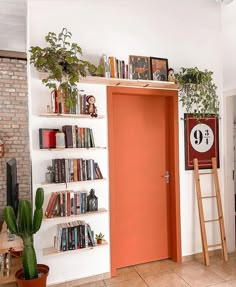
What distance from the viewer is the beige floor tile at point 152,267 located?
3.05 meters

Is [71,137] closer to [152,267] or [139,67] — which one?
[139,67]

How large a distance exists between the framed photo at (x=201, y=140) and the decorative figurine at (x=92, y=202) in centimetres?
133

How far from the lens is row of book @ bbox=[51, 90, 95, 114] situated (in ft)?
8.54

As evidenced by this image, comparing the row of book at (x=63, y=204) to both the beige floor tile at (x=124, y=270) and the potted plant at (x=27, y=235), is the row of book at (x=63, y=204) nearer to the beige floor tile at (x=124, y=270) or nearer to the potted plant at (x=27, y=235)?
the potted plant at (x=27, y=235)

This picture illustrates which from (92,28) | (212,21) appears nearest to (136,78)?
(92,28)

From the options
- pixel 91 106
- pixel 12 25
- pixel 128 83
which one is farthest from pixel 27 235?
pixel 12 25

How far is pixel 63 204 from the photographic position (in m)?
2.62

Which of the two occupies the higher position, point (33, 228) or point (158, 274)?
point (33, 228)

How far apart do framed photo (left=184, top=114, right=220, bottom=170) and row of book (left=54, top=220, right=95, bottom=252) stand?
1542mm

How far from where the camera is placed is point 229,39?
3.53 meters

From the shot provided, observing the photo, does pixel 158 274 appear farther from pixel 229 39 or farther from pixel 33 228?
pixel 229 39

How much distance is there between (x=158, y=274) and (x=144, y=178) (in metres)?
1.15

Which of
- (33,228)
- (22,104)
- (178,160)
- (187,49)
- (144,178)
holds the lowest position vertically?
(33,228)

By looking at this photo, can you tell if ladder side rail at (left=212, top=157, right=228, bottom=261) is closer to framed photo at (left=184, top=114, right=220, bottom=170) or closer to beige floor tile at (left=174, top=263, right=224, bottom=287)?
framed photo at (left=184, top=114, right=220, bottom=170)
